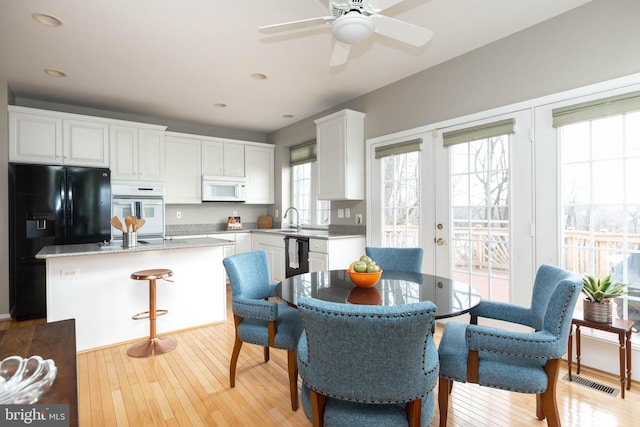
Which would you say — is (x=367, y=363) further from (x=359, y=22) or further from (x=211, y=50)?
(x=211, y=50)

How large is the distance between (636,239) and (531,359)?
139 cm

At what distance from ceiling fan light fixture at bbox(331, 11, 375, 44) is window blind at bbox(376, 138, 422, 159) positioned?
1.88 m

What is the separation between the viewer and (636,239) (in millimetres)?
2242

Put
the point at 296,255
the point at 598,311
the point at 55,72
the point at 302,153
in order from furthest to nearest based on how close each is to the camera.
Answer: the point at 302,153 → the point at 296,255 → the point at 55,72 → the point at 598,311

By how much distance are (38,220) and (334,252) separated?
11.1 ft

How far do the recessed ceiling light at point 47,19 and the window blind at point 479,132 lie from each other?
343 centimetres

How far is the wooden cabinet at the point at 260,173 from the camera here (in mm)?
5770

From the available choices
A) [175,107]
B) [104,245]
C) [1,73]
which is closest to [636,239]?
[104,245]

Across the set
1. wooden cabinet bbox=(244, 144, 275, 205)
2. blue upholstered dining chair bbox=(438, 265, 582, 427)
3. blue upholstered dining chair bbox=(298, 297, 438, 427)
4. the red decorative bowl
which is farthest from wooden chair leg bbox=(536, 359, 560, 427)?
wooden cabinet bbox=(244, 144, 275, 205)

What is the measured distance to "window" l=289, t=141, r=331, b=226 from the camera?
5172 mm

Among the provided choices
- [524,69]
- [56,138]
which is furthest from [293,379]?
[56,138]

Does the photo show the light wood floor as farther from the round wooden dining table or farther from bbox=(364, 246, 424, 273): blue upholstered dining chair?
bbox=(364, 246, 424, 273): blue upholstered dining chair

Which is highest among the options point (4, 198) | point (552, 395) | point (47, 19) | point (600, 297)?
point (47, 19)

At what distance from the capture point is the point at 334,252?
3945 mm
